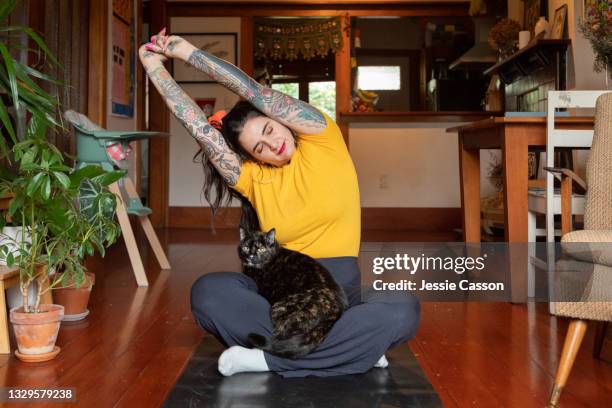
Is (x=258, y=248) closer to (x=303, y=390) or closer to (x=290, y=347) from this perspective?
(x=290, y=347)

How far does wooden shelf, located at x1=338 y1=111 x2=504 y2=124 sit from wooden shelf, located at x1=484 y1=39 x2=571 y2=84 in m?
Result: 0.58

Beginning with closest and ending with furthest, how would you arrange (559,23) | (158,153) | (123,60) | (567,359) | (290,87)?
(567,359)
(559,23)
(123,60)
(158,153)
(290,87)

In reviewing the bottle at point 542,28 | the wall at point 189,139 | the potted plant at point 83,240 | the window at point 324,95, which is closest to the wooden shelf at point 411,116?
the window at point 324,95

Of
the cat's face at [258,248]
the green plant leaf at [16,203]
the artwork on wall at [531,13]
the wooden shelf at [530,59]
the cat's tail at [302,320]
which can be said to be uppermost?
the artwork on wall at [531,13]

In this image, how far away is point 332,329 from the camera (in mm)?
2115

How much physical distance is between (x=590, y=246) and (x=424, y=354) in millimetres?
722

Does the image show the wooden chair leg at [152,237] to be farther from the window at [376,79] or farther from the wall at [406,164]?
the window at [376,79]

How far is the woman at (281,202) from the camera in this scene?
214 centimetres

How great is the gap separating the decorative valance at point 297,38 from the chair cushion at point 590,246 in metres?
5.37

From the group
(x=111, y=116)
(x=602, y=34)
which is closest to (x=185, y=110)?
(x=602, y=34)

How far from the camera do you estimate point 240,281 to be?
2268mm

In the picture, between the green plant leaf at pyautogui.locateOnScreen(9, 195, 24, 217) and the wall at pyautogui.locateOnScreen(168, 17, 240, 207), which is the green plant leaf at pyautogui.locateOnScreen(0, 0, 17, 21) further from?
the wall at pyautogui.locateOnScreen(168, 17, 240, 207)

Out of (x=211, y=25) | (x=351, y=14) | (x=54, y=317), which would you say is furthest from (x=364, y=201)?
(x=54, y=317)

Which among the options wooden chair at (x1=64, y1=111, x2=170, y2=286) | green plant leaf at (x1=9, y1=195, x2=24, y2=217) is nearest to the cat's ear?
A: green plant leaf at (x1=9, y1=195, x2=24, y2=217)
